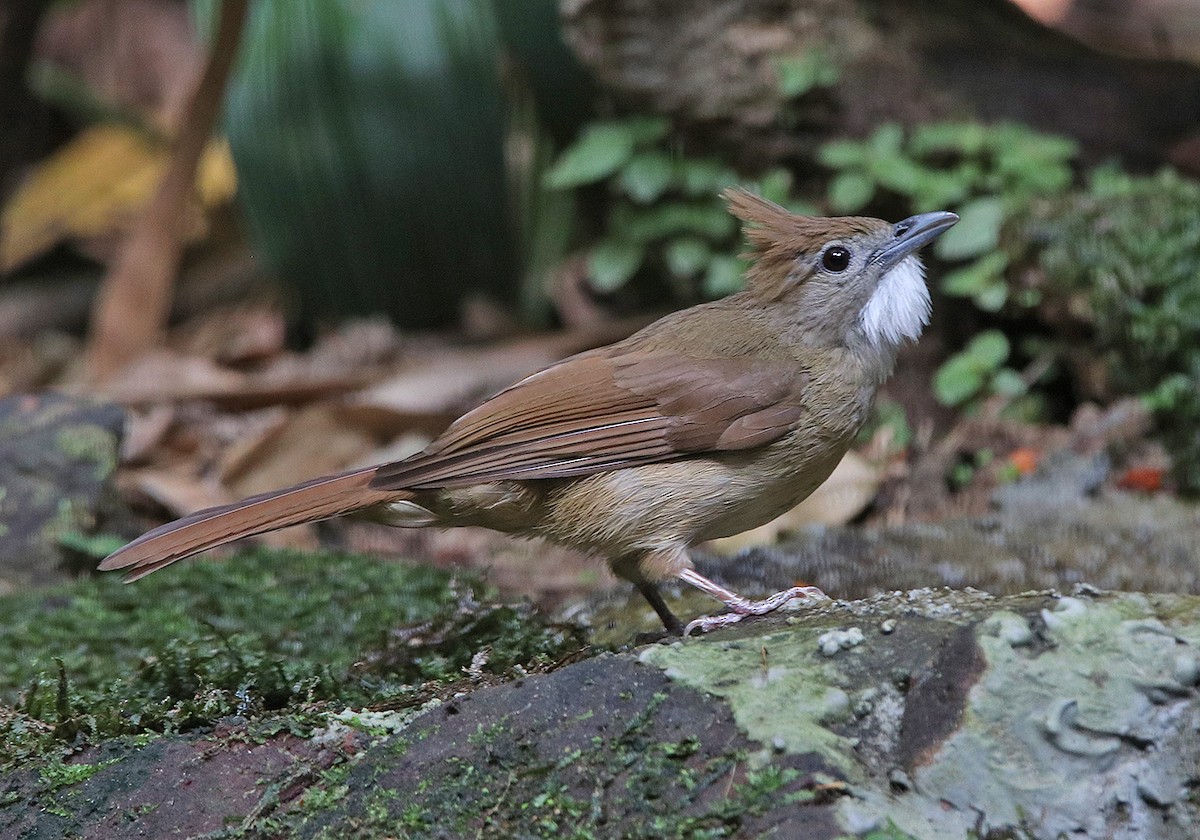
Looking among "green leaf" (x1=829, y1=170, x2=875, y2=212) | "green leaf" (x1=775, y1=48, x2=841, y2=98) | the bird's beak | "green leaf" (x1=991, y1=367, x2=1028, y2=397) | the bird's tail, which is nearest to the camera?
the bird's tail

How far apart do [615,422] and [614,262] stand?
315 cm

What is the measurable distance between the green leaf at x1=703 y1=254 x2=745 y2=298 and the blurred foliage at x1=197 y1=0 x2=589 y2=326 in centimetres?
120

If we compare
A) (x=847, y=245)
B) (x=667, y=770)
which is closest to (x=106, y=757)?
(x=667, y=770)

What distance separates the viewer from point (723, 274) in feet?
20.7

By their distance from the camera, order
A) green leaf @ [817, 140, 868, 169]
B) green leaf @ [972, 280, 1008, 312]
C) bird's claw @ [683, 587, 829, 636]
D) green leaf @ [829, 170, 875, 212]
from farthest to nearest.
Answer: green leaf @ [817, 140, 868, 169] < green leaf @ [829, 170, 875, 212] < green leaf @ [972, 280, 1008, 312] < bird's claw @ [683, 587, 829, 636]

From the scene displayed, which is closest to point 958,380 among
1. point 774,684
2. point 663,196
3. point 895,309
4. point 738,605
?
point 663,196

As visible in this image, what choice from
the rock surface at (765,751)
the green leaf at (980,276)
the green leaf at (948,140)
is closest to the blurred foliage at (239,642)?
the rock surface at (765,751)

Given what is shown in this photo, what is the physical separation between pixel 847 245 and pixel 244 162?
4.44m

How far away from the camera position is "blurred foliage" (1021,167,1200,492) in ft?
16.8

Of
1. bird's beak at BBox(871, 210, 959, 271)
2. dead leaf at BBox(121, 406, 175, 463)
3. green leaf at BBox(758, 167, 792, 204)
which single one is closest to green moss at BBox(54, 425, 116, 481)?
dead leaf at BBox(121, 406, 175, 463)

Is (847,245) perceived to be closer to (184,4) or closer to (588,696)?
(588,696)

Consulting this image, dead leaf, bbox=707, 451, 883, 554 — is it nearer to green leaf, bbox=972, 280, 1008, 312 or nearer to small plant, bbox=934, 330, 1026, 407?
small plant, bbox=934, 330, 1026, 407

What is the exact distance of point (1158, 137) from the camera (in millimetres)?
6168

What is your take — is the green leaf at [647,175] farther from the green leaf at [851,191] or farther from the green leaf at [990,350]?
the green leaf at [990,350]
